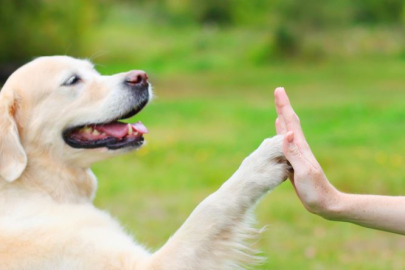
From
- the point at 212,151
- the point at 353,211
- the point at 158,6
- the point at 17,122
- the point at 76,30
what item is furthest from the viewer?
the point at 158,6

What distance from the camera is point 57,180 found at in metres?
3.75

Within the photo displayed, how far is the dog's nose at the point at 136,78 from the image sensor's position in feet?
13.0

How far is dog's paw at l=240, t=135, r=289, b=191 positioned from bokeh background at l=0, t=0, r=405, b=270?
6.83 ft

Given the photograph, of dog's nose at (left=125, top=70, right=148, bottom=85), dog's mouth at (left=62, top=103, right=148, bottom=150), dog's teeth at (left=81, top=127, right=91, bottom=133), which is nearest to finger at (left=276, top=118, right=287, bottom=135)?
dog's mouth at (left=62, top=103, right=148, bottom=150)

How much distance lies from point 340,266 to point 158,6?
118ft

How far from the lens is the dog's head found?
12.5ft

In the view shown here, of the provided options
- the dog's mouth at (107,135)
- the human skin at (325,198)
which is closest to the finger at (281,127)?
the human skin at (325,198)

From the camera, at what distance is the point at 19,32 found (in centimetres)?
2347

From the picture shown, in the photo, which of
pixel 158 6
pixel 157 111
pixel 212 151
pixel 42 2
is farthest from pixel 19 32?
pixel 158 6

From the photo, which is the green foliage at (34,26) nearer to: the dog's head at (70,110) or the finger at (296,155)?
the dog's head at (70,110)

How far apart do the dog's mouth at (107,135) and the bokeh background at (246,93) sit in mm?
1258


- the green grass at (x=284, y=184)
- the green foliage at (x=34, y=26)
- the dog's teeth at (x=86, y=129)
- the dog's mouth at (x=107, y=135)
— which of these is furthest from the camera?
the green foliage at (x=34, y=26)

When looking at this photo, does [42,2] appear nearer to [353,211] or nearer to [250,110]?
[250,110]

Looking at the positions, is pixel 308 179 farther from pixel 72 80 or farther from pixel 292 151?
pixel 72 80
